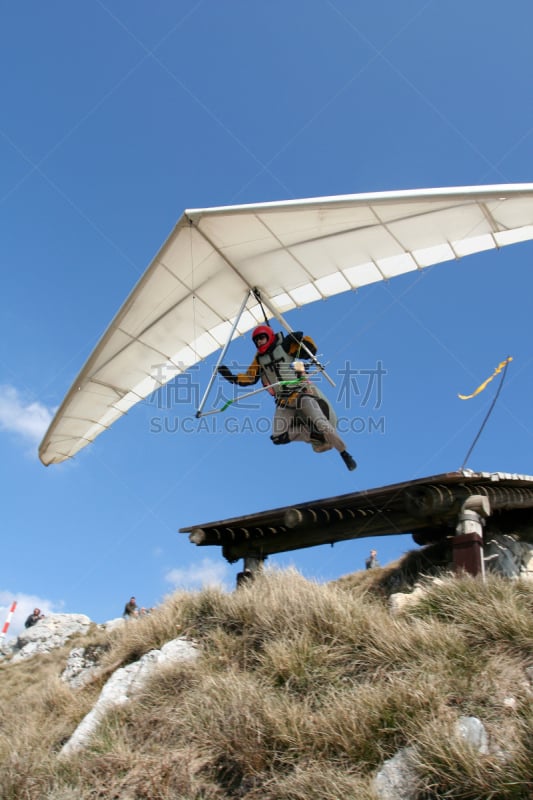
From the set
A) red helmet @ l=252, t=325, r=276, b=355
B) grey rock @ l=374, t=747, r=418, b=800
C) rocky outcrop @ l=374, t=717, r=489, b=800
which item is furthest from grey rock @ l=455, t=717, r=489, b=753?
red helmet @ l=252, t=325, r=276, b=355

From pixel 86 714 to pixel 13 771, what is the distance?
1.42 m

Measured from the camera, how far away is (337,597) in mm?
6023

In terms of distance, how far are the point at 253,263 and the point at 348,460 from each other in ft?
11.2

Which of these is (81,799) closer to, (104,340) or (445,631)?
(445,631)

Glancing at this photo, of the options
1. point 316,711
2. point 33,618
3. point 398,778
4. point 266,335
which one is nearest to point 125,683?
point 316,711

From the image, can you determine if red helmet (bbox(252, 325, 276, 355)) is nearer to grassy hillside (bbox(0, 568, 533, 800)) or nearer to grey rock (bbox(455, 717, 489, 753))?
grassy hillside (bbox(0, 568, 533, 800))

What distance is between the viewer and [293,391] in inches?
334

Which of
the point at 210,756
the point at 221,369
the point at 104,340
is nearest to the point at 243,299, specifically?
the point at 221,369

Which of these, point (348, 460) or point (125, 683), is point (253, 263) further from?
point (125, 683)

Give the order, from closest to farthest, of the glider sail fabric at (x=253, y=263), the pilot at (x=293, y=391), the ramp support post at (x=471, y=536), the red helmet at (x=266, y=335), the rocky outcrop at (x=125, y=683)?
the rocky outcrop at (x=125, y=683) < the ramp support post at (x=471, y=536) < the glider sail fabric at (x=253, y=263) < the pilot at (x=293, y=391) < the red helmet at (x=266, y=335)

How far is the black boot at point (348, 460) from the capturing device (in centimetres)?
833

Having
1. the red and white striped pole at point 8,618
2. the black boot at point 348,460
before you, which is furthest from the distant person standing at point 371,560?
the red and white striped pole at point 8,618

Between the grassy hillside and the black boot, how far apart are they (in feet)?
7.68

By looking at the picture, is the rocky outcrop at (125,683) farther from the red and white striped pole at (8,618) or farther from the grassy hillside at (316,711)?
the red and white striped pole at (8,618)
